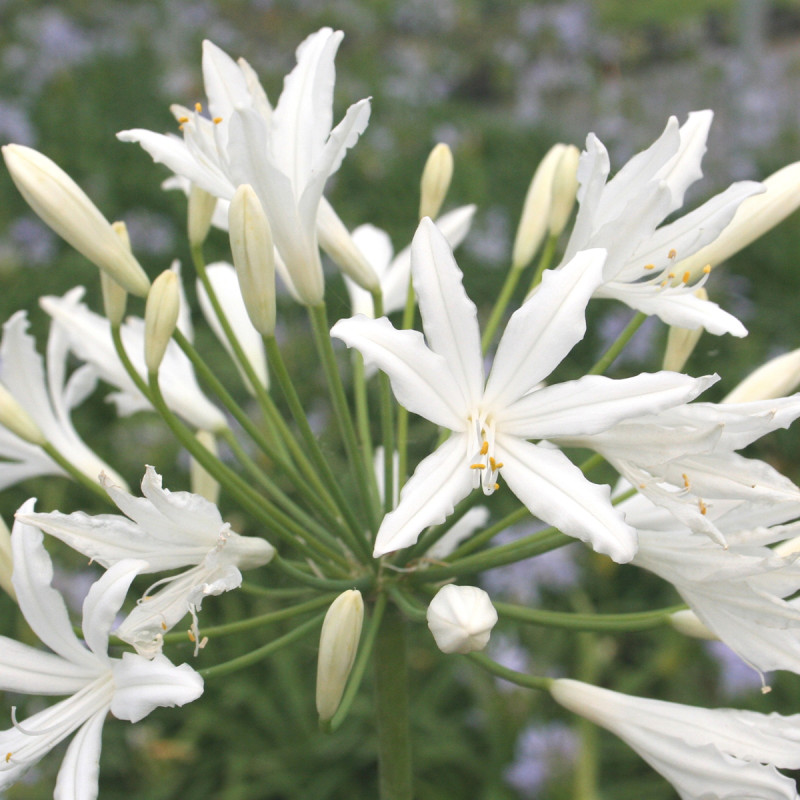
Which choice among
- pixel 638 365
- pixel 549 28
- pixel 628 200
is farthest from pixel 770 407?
pixel 549 28

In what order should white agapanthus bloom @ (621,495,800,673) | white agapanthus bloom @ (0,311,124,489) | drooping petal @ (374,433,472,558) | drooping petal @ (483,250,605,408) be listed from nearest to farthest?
drooping petal @ (374,433,472,558), drooping petal @ (483,250,605,408), white agapanthus bloom @ (621,495,800,673), white agapanthus bloom @ (0,311,124,489)

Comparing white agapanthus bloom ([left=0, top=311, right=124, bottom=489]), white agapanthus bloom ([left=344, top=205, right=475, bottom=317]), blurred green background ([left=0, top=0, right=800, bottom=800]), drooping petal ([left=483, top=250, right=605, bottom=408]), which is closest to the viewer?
drooping petal ([left=483, top=250, right=605, bottom=408])

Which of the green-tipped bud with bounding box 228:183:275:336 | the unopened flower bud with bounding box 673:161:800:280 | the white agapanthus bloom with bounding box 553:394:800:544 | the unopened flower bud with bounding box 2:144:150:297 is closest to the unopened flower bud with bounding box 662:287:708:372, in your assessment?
the unopened flower bud with bounding box 673:161:800:280

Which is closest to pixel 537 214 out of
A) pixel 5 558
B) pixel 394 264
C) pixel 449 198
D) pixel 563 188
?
pixel 563 188

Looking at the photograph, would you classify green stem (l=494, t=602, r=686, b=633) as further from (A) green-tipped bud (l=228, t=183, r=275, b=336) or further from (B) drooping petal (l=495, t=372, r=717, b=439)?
(A) green-tipped bud (l=228, t=183, r=275, b=336)

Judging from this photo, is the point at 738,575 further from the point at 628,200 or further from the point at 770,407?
the point at 628,200

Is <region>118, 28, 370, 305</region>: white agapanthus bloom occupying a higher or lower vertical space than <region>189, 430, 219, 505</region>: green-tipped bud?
higher
